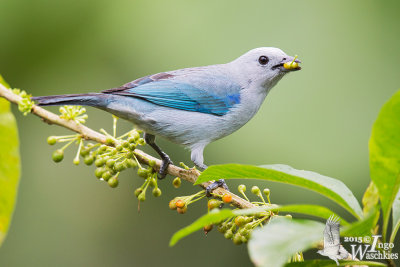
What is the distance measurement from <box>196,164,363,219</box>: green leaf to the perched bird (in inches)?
62.8

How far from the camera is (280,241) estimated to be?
139cm

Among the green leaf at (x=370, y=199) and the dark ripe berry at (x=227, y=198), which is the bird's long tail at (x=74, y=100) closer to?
the dark ripe berry at (x=227, y=198)

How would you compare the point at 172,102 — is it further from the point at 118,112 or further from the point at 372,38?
the point at 372,38

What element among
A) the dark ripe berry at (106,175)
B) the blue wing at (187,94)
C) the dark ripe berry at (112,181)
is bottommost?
the dark ripe berry at (112,181)

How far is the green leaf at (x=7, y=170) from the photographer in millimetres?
1636

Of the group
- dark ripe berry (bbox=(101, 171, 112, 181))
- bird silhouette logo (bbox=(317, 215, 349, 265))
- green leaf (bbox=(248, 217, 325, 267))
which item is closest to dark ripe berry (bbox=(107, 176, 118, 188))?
dark ripe berry (bbox=(101, 171, 112, 181))

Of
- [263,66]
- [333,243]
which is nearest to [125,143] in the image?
[333,243]

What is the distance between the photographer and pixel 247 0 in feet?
15.0

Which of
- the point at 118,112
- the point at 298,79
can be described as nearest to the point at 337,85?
the point at 298,79

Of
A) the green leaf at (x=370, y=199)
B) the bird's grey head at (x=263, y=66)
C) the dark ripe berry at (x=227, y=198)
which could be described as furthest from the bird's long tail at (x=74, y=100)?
the green leaf at (x=370, y=199)

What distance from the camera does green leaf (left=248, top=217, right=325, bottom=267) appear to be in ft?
4.26

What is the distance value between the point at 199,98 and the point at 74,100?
1.24 m

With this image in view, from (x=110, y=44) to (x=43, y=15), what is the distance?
31.5 inches

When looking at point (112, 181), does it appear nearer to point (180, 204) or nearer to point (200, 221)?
point (180, 204)
